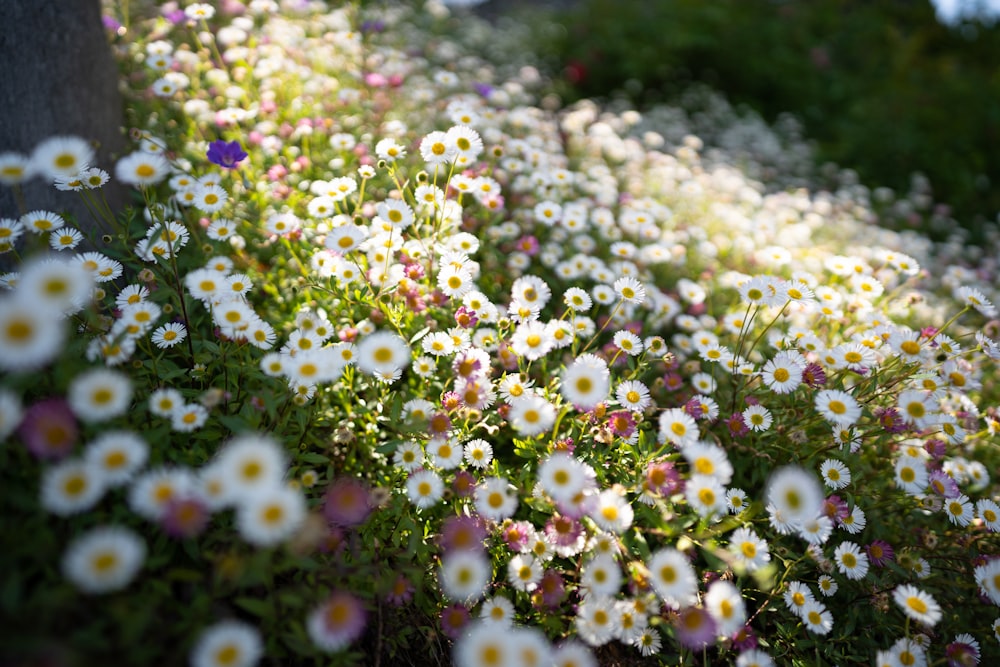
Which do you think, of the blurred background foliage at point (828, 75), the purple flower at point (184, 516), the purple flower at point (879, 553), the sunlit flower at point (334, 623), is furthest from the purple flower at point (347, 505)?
the blurred background foliage at point (828, 75)

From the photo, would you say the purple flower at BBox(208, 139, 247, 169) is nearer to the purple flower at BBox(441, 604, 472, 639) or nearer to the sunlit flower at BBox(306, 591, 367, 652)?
the sunlit flower at BBox(306, 591, 367, 652)

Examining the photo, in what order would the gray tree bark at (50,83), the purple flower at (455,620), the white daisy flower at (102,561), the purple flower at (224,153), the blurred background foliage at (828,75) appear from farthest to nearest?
the blurred background foliage at (828,75), the gray tree bark at (50,83), the purple flower at (224,153), the purple flower at (455,620), the white daisy flower at (102,561)

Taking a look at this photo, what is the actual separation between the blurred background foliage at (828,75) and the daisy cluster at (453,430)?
367 centimetres

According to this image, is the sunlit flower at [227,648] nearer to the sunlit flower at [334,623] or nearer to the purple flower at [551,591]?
the sunlit flower at [334,623]

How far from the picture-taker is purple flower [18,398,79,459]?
3.41 ft

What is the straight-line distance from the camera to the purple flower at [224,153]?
2.11m

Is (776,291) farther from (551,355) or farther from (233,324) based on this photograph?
(233,324)

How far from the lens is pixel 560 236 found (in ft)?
9.33

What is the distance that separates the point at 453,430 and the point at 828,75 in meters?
7.87

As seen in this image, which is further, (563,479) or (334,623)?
(563,479)

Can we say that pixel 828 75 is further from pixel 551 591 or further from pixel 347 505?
pixel 347 505

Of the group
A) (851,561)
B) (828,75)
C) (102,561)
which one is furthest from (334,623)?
(828,75)

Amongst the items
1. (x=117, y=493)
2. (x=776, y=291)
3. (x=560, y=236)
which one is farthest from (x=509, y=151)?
(x=117, y=493)

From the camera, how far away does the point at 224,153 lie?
83.4 inches
